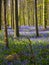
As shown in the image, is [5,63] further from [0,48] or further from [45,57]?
[0,48]

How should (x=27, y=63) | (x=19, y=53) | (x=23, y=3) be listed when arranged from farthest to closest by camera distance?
(x=23, y=3)
(x=19, y=53)
(x=27, y=63)

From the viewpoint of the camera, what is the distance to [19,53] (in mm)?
13125

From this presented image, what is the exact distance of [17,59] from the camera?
12.2 metres

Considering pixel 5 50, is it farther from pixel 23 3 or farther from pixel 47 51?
pixel 23 3

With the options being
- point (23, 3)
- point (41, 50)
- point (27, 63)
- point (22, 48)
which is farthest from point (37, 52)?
point (23, 3)

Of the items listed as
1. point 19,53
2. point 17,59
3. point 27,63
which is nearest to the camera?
point 27,63

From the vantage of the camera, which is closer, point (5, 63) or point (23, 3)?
point (5, 63)

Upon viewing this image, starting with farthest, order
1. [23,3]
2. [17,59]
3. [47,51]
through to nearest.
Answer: [23,3]
[47,51]
[17,59]

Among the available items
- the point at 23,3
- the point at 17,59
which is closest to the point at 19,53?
the point at 17,59

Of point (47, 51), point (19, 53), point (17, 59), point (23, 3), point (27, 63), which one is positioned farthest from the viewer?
point (23, 3)

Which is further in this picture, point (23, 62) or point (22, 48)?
point (22, 48)

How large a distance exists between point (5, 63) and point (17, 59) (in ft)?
3.19

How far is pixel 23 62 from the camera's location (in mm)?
11680

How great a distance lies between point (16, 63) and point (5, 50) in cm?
335
